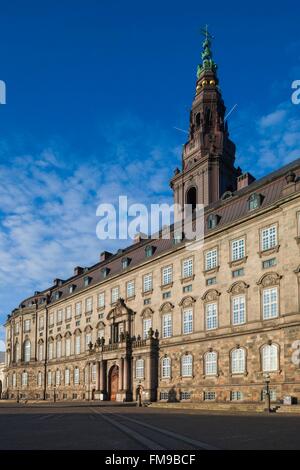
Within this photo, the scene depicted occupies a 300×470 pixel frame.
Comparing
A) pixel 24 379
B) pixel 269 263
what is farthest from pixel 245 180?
pixel 24 379

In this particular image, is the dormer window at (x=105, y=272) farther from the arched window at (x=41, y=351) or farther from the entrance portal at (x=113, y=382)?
the arched window at (x=41, y=351)

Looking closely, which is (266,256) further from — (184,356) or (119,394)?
(119,394)

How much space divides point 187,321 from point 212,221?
31.6ft

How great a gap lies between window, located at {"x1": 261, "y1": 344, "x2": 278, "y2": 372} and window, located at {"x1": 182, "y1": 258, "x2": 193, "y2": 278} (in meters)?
11.9

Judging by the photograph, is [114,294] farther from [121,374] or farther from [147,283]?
[121,374]

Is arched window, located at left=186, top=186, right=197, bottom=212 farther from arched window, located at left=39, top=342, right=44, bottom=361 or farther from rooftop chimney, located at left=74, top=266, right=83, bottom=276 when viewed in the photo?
arched window, located at left=39, top=342, right=44, bottom=361

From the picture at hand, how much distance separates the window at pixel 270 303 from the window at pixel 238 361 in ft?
13.1

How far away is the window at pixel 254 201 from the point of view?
1738 inches

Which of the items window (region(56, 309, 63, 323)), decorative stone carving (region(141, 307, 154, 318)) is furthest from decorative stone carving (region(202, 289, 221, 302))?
window (region(56, 309, 63, 323))

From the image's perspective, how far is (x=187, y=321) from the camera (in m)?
50.2

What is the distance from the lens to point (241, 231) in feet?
148

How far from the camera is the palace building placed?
40.6 metres
